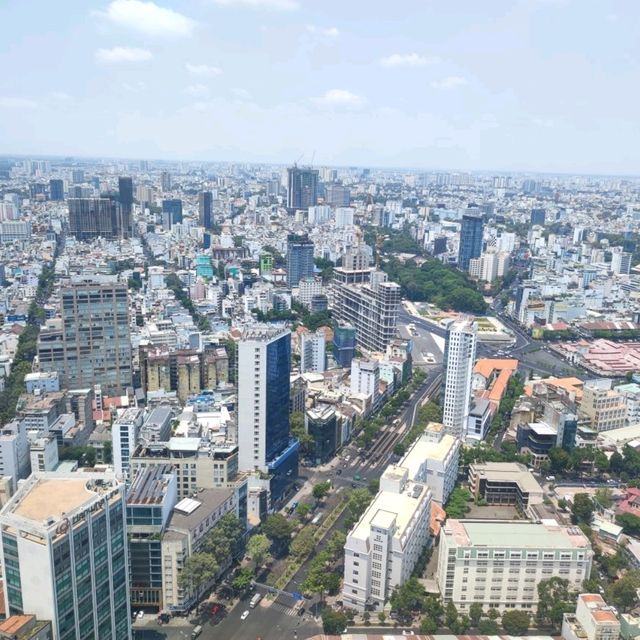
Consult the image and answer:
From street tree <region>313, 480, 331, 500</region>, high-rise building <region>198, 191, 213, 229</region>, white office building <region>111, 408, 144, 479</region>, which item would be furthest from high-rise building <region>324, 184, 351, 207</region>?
white office building <region>111, 408, 144, 479</region>

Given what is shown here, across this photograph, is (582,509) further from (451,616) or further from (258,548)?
(258,548)

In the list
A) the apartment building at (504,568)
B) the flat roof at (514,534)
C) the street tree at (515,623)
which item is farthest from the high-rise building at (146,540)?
the street tree at (515,623)

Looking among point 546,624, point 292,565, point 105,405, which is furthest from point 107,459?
point 546,624

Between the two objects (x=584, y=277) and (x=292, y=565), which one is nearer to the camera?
(x=292, y=565)

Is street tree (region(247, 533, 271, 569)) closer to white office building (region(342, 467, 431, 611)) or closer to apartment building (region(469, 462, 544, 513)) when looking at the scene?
white office building (region(342, 467, 431, 611))

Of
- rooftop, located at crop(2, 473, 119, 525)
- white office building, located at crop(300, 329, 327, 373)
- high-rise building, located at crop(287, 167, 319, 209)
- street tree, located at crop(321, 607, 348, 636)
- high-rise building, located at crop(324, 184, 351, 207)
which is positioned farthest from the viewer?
high-rise building, located at crop(324, 184, 351, 207)

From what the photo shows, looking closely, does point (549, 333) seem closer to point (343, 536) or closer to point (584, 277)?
point (584, 277)

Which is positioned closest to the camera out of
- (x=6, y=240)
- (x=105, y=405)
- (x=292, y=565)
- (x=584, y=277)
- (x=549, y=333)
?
(x=292, y=565)

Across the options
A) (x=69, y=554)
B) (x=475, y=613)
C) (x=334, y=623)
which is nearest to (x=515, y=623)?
(x=475, y=613)

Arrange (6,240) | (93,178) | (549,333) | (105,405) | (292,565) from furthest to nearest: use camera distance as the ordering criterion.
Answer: (93,178)
(6,240)
(549,333)
(105,405)
(292,565)
